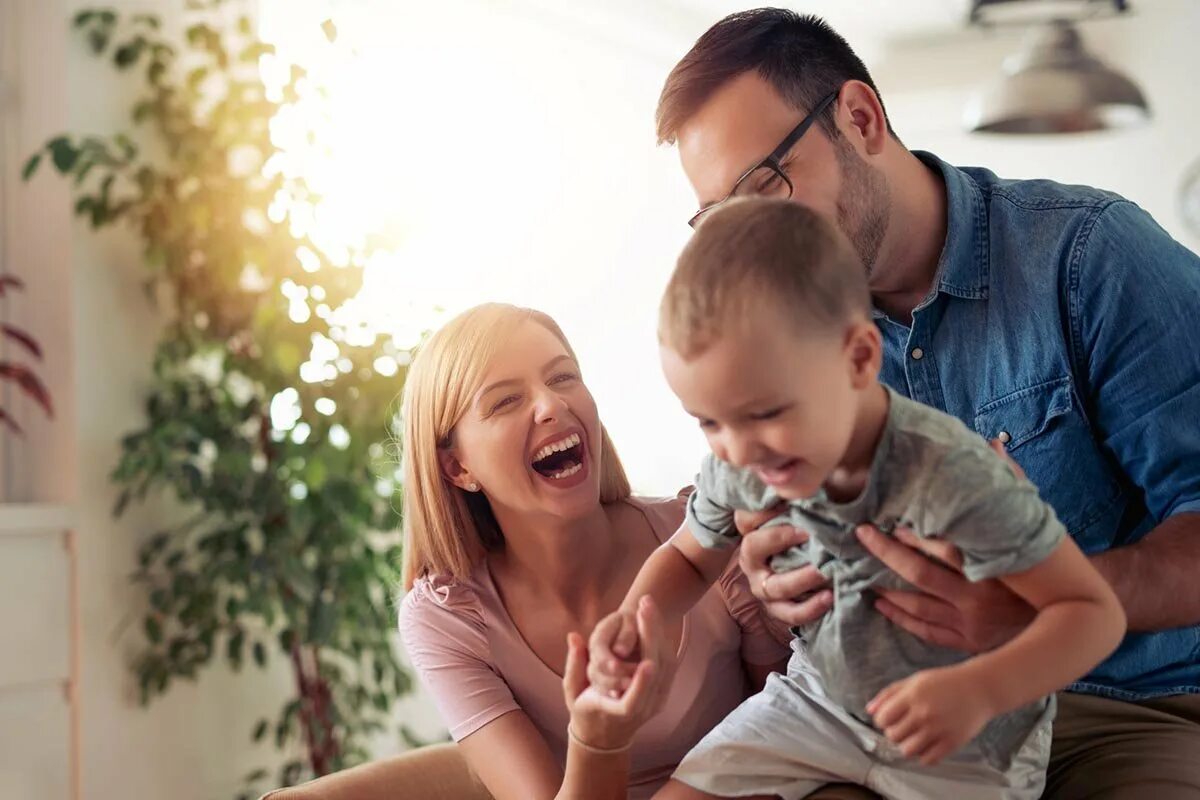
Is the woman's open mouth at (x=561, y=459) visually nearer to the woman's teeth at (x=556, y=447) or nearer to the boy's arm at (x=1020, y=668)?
the woman's teeth at (x=556, y=447)

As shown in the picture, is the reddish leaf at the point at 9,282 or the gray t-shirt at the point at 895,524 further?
the reddish leaf at the point at 9,282

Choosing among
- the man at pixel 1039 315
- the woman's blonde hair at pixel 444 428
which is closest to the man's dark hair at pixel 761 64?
the man at pixel 1039 315

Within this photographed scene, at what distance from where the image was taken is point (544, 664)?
1.70 meters

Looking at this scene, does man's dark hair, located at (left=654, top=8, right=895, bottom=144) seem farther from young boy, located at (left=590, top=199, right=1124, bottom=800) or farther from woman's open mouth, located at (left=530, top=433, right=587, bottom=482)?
young boy, located at (left=590, top=199, right=1124, bottom=800)

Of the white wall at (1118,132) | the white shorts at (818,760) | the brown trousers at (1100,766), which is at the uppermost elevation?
the white wall at (1118,132)

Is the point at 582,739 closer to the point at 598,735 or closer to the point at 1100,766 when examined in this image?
the point at 598,735

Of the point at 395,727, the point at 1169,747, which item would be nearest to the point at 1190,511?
the point at 1169,747

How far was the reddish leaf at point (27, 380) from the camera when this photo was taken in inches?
117

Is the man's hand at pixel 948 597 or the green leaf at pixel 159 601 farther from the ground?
the man's hand at pixel 948 597

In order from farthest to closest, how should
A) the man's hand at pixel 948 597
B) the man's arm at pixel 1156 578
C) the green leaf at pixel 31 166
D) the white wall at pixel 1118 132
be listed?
the white wall at pixel 1118 132 < the green leaf at pixel 31 166 < the man's arm at pixel 1156 578 < the man's hand at pixel 948 597

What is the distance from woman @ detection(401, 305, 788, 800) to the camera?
5.46ft

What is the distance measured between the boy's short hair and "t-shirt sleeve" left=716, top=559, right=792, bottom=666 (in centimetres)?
69

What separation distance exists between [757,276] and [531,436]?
0.68m

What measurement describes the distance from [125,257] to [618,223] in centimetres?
275
